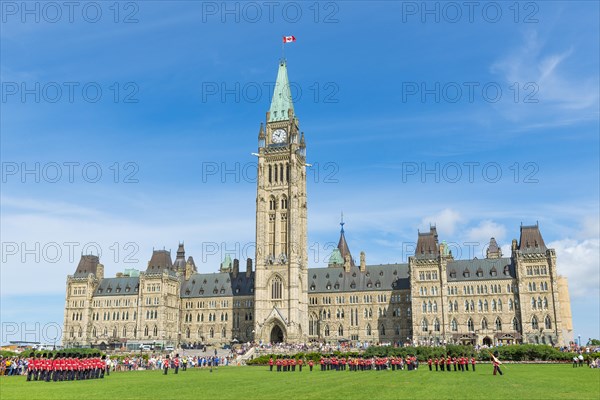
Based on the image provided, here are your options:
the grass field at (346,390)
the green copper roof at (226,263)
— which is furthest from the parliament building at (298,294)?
the grass field at (346,390)

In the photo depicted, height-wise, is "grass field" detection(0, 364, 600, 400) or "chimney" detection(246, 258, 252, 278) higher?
"chimney" detection(246, 258, 252, 278)

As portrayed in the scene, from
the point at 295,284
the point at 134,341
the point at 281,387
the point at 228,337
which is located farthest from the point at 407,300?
the point at 281,387

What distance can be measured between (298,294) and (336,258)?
33.5 metres

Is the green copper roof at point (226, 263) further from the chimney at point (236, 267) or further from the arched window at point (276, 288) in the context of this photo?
the arched window at point (276, 288)

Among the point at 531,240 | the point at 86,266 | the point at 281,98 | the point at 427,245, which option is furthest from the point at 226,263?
the point at 531,240

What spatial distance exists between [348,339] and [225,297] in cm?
2906

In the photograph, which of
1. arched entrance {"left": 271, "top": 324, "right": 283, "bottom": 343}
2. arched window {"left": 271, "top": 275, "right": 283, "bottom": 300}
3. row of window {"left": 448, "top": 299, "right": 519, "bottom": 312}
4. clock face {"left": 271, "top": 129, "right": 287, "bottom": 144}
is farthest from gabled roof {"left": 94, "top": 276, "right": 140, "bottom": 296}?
row of window {"left": 448, "top": 299, "right": 519, "bottom": 312}

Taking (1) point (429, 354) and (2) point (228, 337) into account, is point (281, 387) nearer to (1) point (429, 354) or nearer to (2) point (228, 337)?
(1) point (429, 354)

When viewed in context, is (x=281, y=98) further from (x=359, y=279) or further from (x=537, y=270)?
(x=537, y=270)

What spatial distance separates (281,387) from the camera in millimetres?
34719

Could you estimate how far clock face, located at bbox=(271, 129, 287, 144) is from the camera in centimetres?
12600

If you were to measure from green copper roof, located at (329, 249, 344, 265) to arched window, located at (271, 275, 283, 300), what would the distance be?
101ft

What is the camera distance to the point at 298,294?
115750 millimetres

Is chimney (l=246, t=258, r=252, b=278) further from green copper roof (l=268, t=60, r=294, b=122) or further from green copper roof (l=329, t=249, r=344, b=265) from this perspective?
green copper roof (l=268, t=60, r=294, b=122)
